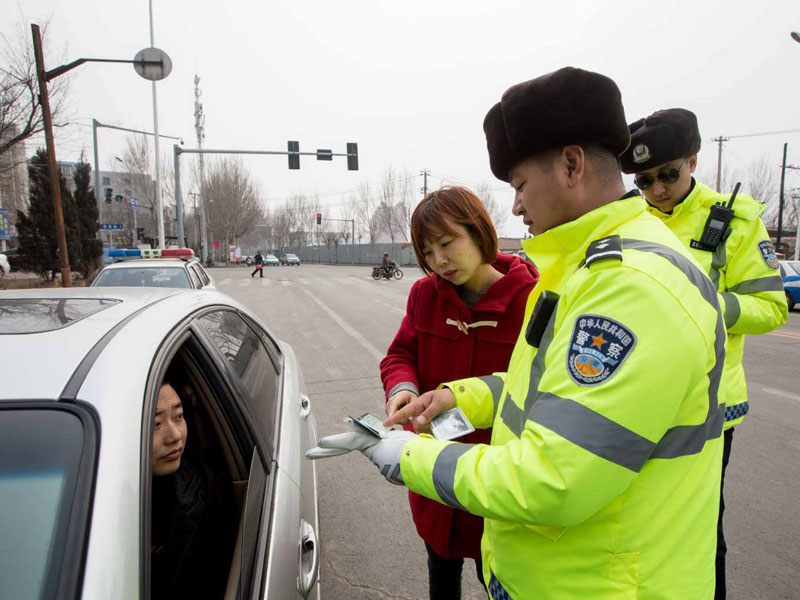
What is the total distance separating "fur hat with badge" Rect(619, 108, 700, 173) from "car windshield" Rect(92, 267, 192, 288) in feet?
21.3

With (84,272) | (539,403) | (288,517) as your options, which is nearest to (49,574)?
(288,517)

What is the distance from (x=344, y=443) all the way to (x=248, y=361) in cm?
117

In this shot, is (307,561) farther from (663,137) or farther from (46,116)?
(46,116)

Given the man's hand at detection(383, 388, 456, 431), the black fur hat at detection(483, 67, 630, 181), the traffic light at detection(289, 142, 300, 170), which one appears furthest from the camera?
the traffic light at detection(289, 142, 300, 170)

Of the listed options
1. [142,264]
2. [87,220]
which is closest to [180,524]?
[142,264]

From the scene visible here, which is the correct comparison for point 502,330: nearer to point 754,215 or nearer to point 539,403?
point 539,403

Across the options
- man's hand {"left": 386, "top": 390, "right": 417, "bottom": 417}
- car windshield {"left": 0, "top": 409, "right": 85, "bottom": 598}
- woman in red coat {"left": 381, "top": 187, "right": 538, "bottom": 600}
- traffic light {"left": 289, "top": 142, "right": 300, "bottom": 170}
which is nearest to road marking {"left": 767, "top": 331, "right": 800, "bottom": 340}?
woman in red coat {"left": 381, "top": 187, "right": 538, "bottom": 600}

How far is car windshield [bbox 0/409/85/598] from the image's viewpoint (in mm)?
819

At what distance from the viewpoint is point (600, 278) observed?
2.72 ft

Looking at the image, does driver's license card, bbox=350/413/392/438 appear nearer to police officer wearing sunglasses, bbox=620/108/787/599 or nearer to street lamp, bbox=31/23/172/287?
police officer wearing sunglasses, bbox=620/108/787/599

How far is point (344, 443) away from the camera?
1.11 meters

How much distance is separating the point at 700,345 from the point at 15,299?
199cm

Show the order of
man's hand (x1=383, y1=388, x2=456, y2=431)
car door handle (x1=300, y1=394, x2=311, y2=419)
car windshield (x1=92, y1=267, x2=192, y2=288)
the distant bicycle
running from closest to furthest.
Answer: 1. man's hand (x1=383, y1=388, x2=456, y2=431)
2. car door handle (x1=300, y1=394, x2=311, y2=419)
3. car windshield (x1=92, y1=267, x2=192, y2=288)
4. the distant bicycle

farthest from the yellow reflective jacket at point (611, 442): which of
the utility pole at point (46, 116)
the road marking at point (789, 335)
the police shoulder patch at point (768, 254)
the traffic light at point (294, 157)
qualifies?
the traffic light at point (294, 157)
